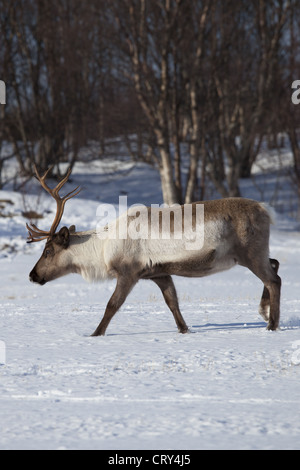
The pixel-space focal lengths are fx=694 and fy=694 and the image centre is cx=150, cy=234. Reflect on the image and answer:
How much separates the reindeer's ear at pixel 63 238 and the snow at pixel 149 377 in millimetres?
916

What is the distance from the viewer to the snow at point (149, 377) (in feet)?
12.6

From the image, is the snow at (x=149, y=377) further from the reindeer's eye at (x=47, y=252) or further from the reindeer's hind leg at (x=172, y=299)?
the reindeer's eye at (x=47, y=252)

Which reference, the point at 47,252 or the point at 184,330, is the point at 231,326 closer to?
the point at 184,330

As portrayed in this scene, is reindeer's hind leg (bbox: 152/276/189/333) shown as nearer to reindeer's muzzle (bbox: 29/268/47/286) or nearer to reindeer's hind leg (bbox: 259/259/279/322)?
reindeer's hind leg (bbox: 259/259/279/322)

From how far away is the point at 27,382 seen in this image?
506cm

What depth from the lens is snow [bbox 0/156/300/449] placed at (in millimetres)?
3836

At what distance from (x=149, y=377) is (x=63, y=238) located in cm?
247

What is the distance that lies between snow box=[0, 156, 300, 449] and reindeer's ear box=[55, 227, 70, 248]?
92 cm

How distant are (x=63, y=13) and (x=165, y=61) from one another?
9315 millimetres

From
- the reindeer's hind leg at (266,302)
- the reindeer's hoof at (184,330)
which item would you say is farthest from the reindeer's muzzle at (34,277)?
the reindeer's hind leg at (266,302)

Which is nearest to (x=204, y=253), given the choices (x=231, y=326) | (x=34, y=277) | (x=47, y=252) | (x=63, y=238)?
(x=231, y=326)
